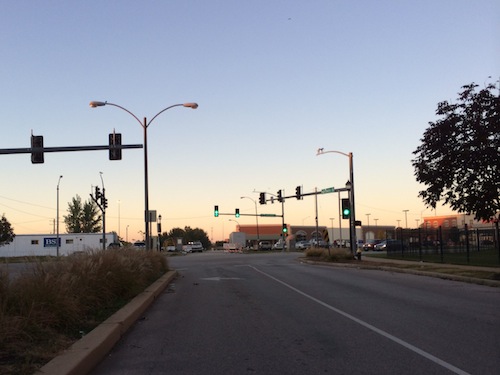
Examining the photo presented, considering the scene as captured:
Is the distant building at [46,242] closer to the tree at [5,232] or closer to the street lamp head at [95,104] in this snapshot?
the tree at [5,232]

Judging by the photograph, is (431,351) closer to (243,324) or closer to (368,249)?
(243,324)

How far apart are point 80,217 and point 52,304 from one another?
321 feet

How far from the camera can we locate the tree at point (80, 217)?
10075cm

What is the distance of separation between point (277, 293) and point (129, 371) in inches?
372

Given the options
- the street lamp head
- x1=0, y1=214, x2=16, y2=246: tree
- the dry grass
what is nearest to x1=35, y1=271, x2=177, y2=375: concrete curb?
the street lamp head

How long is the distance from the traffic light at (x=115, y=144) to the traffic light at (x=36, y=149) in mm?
3049

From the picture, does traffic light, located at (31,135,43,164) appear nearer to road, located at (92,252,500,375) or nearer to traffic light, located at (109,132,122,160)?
traffic light, located at (109,132,122,160)

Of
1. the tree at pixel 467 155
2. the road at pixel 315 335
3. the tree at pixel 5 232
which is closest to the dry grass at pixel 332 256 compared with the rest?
the tree at pixel 467 155

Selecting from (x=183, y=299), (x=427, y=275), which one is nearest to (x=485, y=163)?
(x=427, y=275)

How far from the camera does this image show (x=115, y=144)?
23.7m

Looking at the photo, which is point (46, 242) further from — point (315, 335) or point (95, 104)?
point (315, 335)

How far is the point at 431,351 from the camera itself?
7.36 m

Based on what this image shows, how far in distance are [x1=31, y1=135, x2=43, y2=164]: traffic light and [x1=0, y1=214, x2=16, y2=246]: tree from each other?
188 ft

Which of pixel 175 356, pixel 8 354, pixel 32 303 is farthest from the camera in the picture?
pixel 32 303
